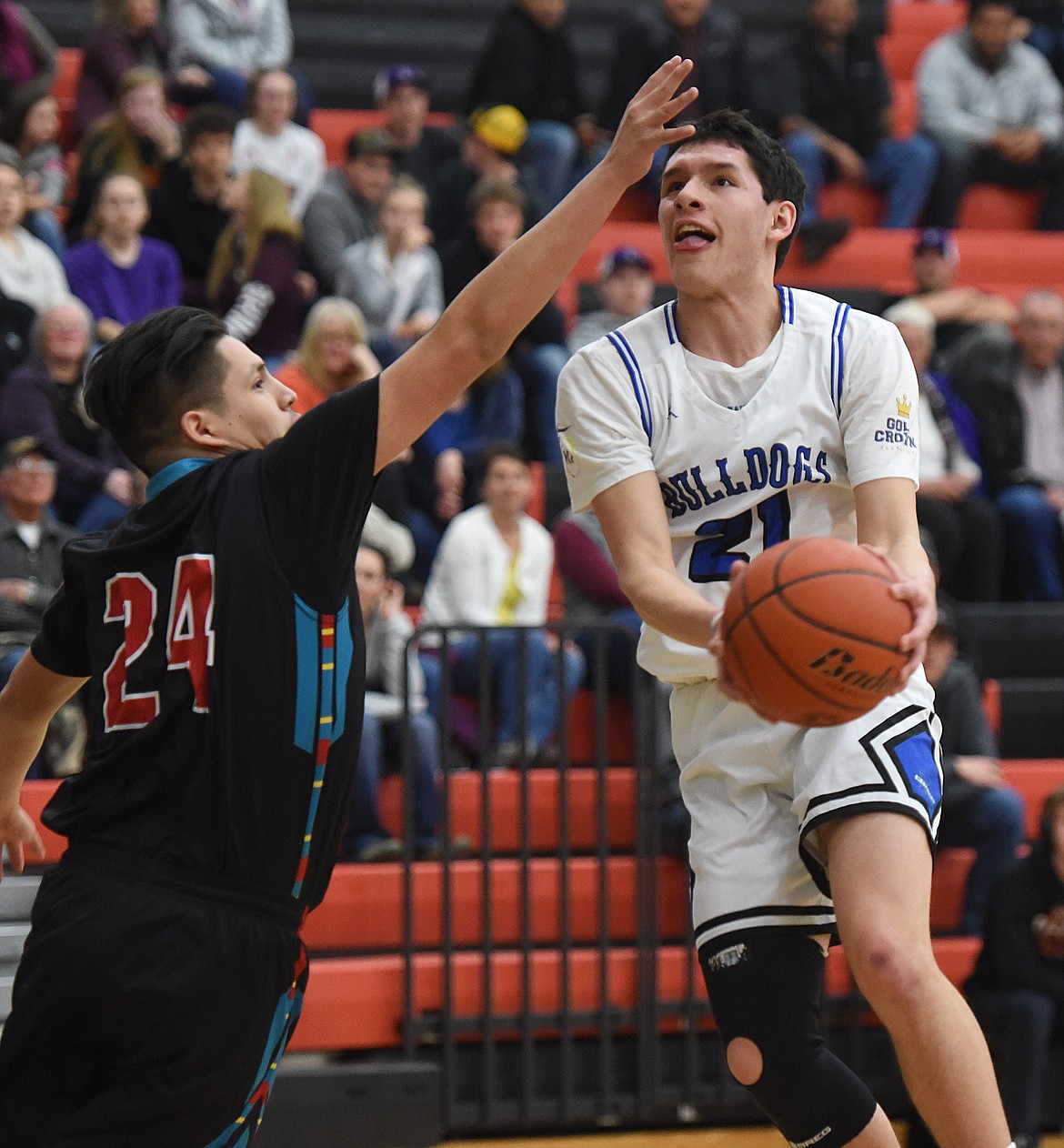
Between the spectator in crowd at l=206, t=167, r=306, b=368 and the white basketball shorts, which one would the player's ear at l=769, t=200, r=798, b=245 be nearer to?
the white basketball shorts

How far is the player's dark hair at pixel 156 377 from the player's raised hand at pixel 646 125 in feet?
2.56

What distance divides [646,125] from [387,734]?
169 inches

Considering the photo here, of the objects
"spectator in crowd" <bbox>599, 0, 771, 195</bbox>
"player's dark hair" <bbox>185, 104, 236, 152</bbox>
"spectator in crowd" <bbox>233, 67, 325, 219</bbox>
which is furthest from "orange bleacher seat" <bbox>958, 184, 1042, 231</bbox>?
"player's dark hair" <bbox>185, 104, 236, 152</bbox>

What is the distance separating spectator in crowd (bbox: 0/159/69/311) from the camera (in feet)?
28.1

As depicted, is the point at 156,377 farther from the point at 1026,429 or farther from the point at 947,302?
the point at 947,302

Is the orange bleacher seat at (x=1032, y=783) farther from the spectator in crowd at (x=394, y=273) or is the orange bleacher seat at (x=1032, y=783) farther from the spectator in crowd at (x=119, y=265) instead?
the spectator in crowd at (x=119, y=265)

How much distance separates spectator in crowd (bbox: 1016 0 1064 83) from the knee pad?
10657mm

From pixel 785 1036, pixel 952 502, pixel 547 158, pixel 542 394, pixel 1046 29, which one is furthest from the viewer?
pixel 1046 29

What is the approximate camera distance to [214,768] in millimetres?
2996

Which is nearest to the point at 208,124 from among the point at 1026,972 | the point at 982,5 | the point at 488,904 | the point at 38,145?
the point at 38,145

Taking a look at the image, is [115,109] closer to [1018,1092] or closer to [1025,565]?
[1025,565]

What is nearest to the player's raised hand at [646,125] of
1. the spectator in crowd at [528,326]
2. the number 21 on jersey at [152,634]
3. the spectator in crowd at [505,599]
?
the number 21 on jersey at [152,634]

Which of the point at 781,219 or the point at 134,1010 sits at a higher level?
the point at 781,219

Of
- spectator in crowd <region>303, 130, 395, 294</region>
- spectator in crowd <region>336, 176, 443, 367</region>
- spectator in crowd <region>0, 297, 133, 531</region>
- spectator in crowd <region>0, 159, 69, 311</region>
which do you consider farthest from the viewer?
spectator in crowd <region>303, 130, 395, 294</region>
